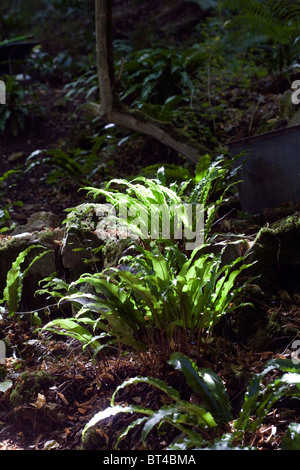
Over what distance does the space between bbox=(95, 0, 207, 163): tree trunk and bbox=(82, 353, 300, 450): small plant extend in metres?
2.59

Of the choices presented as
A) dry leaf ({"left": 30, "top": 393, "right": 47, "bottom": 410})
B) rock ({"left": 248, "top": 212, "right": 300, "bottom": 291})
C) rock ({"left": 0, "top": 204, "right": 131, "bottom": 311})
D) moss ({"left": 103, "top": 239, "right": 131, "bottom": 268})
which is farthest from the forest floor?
moss ({"left": 103, "top": 239, "right": 131, "bottom": 268})

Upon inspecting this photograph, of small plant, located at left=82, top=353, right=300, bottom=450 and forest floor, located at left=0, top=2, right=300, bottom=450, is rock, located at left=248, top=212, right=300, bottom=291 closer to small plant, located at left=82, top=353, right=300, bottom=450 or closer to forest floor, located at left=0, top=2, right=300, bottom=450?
forest floor, located at left=0, top=2, right=300, bottom=450

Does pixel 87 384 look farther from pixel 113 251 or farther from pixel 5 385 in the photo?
pixel 113 251

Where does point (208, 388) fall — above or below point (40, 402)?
above

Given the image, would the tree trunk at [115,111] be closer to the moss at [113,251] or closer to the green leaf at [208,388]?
the moss at [113,251]

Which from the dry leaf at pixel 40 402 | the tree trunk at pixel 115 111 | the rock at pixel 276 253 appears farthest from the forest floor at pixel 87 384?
the tree trunk at pixel 115 111

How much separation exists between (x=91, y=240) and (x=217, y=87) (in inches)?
145

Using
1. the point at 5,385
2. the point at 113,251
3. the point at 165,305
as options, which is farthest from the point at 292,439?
the point at 113,251

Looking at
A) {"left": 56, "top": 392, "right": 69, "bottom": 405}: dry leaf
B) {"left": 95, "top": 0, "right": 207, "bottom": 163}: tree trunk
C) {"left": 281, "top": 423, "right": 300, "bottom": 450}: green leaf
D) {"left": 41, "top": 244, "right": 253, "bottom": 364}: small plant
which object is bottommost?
{"left": 56, "top": 392, "right": 69, "bottom": 405}: dry leaf

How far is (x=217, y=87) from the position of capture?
240 inches

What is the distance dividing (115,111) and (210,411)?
3.28 metres

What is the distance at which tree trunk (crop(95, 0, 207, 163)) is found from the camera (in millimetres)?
4250

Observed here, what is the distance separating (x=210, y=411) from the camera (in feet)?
6.36

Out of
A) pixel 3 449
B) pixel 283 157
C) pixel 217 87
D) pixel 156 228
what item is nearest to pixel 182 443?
pixel 3 449
